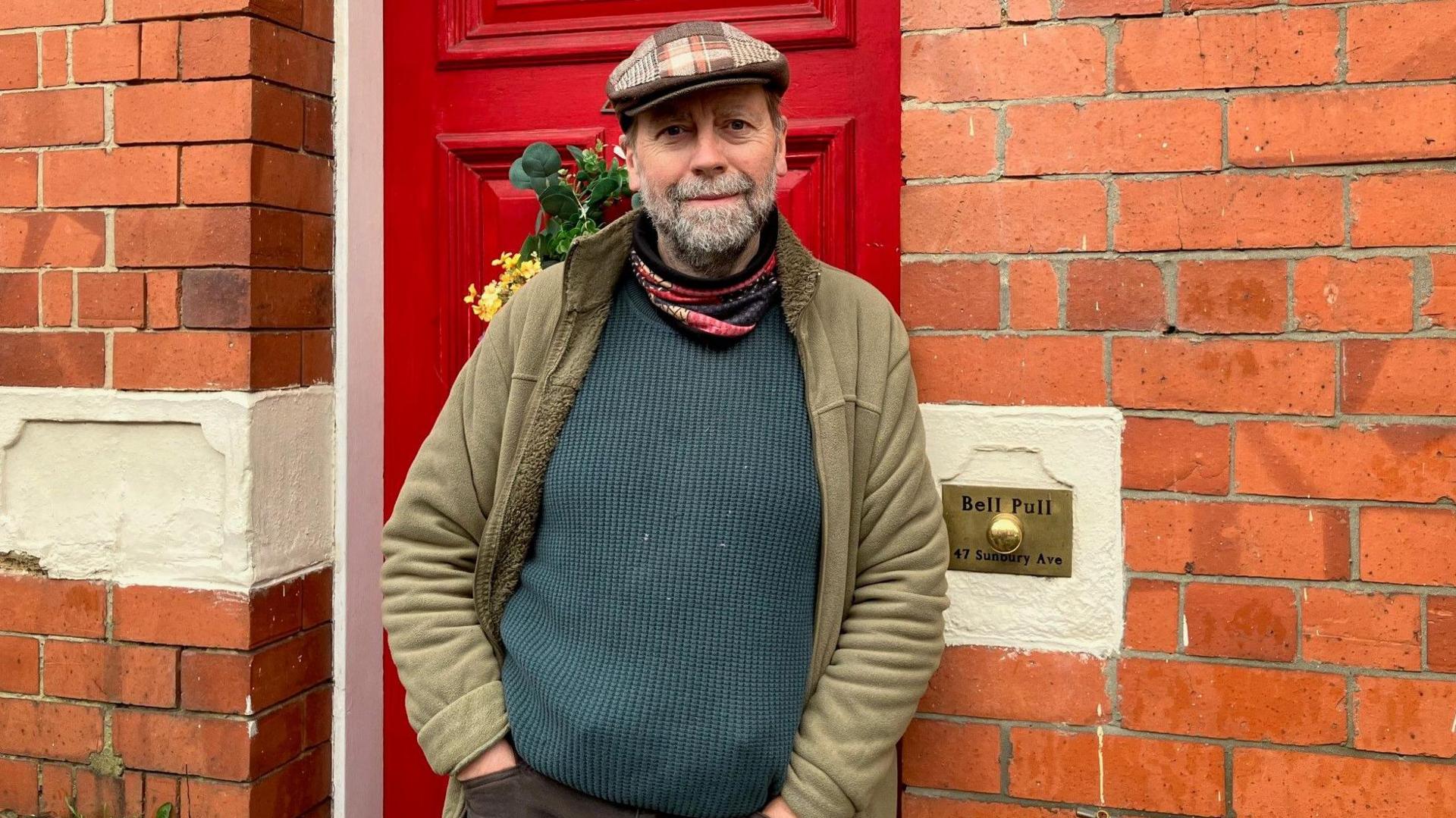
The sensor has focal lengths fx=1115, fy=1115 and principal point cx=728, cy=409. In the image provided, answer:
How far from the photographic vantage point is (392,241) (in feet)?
7.66

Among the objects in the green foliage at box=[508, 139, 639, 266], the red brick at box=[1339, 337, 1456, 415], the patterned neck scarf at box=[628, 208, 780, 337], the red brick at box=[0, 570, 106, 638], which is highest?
the green foliage at box=[508, 139, 639, 266]

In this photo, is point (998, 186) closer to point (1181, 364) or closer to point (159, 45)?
point (1181, 364)

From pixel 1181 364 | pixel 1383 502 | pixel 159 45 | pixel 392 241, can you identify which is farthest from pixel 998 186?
pixel 159 45

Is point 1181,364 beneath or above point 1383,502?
above

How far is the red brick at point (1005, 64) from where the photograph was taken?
1780 mm

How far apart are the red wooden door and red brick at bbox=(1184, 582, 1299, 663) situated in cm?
74

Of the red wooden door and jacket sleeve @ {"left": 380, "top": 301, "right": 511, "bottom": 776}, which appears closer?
jacket sleeve @ {"left": 380, "top": 301, "right": 511, "bottom": 776}

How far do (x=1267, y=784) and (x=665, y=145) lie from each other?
1368 millimetres

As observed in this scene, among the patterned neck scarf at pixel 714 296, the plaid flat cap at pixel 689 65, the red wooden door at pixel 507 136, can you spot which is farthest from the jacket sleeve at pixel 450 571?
the red wooden door at pixel 507 136

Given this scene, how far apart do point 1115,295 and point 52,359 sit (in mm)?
1958

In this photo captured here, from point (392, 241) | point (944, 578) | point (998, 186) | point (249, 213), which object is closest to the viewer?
point (944, 578)

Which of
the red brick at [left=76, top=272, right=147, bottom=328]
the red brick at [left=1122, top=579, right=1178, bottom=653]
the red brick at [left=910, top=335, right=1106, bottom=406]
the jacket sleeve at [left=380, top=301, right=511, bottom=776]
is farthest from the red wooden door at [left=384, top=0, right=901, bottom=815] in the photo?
the red brick at [left=1122, top=579, right=1178, bottom=653]

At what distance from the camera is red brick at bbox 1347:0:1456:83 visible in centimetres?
165

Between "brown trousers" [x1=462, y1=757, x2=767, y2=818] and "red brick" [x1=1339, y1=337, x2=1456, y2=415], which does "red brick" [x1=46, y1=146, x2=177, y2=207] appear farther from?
"red brick" [x1=1339, y1=337, x2=1456, y2=415]
